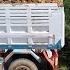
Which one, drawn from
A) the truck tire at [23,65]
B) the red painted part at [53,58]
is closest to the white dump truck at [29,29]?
the truck tire at [23,65]

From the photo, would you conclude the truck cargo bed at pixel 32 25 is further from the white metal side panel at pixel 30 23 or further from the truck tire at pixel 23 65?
the truck tire at pixel 23 65

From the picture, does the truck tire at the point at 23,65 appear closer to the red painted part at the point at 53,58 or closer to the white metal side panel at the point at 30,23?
→ the red painted part at the point at 53,58

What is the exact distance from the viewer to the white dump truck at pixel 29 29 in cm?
796

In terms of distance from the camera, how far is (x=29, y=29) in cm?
804

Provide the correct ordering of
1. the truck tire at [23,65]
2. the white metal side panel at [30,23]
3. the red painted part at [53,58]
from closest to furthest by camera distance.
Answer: the white metal side panel at [30,23], the truck tire at [23,65], the red painted part at [53,58]

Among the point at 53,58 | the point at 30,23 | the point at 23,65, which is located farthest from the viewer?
the point at 53,58

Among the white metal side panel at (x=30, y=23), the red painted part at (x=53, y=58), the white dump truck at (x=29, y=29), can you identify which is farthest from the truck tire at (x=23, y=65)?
the white metal side panel at (x=30, y=23)

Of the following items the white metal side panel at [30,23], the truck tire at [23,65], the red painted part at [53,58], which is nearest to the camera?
the white metal side panel at [30,23]

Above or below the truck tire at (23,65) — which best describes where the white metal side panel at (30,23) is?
above

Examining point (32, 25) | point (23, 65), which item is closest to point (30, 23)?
point (32, 25)

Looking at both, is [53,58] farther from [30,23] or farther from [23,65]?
[30,23]

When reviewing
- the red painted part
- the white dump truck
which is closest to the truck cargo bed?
the white dump truck

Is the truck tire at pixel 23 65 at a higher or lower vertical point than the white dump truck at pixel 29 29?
lower

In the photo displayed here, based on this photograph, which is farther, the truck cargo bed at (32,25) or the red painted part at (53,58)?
the red painted part at (53,58)
